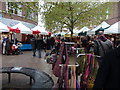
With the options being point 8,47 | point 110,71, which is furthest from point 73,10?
point 110,71

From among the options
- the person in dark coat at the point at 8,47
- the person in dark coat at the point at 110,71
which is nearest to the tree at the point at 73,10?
the person in dark coat at the point at 8,47

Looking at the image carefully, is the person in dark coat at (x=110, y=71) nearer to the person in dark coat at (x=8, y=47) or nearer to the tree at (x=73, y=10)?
the tree at (x=73, y=10)

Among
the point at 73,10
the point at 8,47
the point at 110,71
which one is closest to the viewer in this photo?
the point at 110,71

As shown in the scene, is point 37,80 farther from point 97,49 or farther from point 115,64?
point 97,49

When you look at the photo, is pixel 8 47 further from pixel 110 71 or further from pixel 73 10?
pixel 110 71

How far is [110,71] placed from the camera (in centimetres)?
178

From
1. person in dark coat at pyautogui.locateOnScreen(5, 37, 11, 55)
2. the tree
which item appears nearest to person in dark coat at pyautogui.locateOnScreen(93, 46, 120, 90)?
the tree

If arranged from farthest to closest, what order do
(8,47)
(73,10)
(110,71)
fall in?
(73,10)
(8,47)
(110,71)

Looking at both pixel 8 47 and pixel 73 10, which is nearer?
pixel 8 47

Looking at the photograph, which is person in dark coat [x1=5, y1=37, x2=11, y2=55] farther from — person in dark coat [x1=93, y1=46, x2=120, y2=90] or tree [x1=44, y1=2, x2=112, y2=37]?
person in dark coat [x1=93, y1=46, x2=120, y2=90]

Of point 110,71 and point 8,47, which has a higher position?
point 110,71

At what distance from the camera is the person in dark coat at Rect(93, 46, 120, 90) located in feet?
5.71

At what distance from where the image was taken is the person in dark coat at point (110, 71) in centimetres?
174

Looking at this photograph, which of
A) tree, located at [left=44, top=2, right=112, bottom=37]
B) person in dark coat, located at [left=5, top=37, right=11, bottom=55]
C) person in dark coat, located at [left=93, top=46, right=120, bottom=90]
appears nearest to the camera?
person in dark coat, located at [left=93, top=46, right=120, bottom=90]
